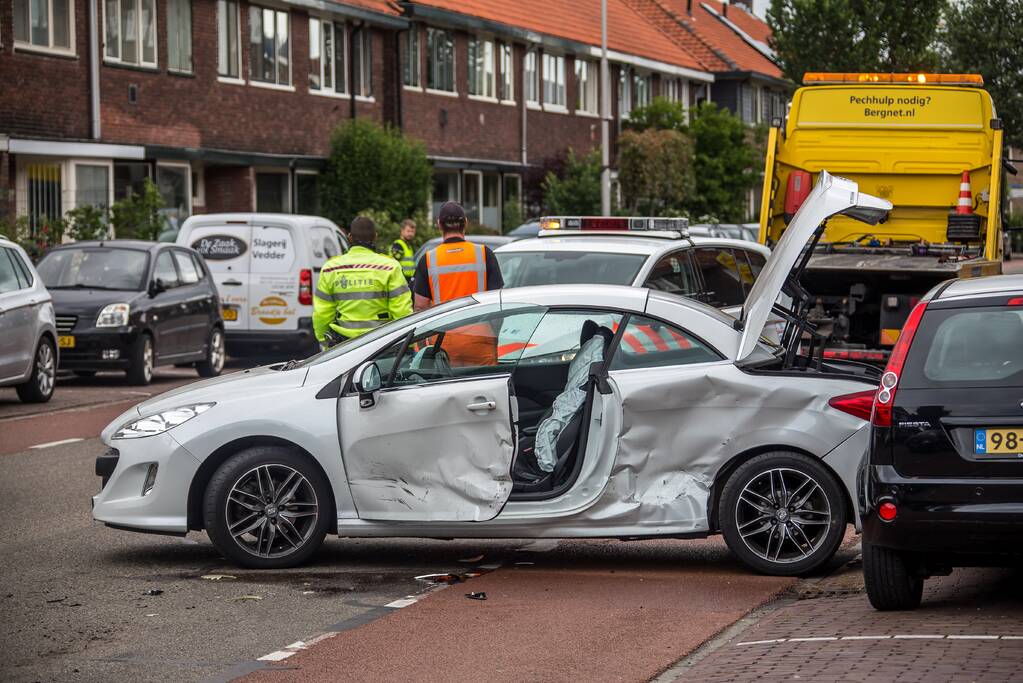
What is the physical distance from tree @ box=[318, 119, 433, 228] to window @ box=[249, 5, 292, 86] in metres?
1.90

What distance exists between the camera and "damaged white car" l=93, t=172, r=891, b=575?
843 centimetres

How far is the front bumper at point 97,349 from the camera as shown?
19.3m

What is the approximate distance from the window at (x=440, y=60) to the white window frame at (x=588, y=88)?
27.9ft

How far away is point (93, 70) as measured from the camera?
94.6 ft

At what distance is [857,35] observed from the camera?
145ft

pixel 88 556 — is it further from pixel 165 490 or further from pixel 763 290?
pixel 763 290

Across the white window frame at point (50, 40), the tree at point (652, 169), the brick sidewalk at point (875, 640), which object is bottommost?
the brick sidewalk at point (875, 640)

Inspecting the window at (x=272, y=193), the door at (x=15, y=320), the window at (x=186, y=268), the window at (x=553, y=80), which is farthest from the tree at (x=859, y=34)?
the door at (x=15, y=320)

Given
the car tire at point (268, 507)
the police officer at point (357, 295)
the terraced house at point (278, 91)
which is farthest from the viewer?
the terraced house at point (278, 91)

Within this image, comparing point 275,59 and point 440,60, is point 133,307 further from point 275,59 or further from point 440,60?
point 440,60

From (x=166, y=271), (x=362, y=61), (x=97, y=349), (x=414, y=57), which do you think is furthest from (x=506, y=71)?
(x=97, y=349)

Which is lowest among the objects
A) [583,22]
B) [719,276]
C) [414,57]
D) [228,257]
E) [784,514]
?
[784,514]

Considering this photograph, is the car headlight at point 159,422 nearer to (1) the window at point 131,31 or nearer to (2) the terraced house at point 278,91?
(2) the terraced house at point 278,91

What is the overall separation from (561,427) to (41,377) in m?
10.2
